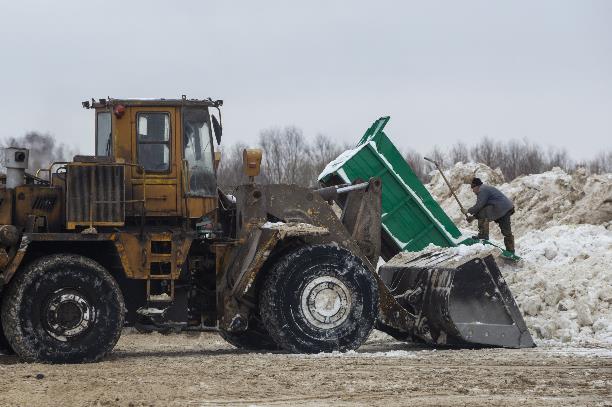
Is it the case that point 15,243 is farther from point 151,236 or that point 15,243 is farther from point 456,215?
point 456,215

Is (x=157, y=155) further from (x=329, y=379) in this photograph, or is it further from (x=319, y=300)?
(x=329, y=379)

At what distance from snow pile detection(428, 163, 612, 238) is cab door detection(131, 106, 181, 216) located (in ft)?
31.5

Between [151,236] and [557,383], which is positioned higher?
[151,236]

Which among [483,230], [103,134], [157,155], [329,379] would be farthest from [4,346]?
[483,230]

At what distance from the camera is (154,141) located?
1264 centimetres

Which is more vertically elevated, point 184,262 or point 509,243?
point 509,243

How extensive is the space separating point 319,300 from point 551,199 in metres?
12.4

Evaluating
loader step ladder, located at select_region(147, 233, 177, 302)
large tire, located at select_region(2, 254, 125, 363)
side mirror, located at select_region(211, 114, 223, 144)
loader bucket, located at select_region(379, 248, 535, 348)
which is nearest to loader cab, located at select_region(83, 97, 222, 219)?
side mirror, located at select_region(211, 114, 223, 144)

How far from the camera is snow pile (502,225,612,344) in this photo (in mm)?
13836

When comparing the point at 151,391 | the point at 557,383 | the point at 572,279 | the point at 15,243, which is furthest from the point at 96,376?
the point at 572,279

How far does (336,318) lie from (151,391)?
3.80 meters

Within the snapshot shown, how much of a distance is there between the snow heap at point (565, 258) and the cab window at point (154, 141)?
16.9 feet

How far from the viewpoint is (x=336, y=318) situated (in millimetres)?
12641

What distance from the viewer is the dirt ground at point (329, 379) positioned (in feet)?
29.0
